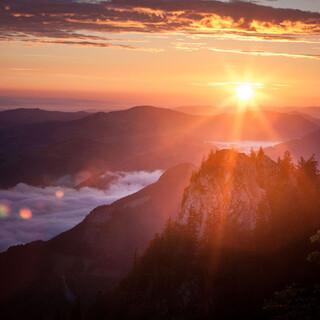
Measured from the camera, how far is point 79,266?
179 m

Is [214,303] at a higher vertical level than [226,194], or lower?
lower

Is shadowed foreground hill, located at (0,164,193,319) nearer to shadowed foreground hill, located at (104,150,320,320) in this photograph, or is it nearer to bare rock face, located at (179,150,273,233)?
shadowed foreground hill, located at (104,150,320,320)

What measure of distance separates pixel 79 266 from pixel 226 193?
105034 mm

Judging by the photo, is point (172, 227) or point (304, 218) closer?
point (304, 218)

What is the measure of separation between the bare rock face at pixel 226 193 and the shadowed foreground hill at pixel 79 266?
2746 inches

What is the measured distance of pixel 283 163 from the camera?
293 feet

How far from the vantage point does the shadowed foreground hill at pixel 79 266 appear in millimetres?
154500

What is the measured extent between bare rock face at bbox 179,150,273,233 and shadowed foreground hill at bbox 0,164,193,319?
229 feet

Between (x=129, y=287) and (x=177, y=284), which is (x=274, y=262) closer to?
(x=177, y=284)

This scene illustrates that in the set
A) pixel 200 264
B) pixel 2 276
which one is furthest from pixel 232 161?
pixel 2 276

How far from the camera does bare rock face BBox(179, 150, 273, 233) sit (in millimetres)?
83375

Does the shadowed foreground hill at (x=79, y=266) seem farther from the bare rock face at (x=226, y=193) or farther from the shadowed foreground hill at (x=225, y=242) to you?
the bare rock face at (x=226, y=193)

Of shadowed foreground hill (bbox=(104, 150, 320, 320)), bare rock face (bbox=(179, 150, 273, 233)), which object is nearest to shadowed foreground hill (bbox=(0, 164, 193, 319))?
shadowed foreground hill (bbox=(104, 150, 320, 320))

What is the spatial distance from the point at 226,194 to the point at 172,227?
1064 cm
